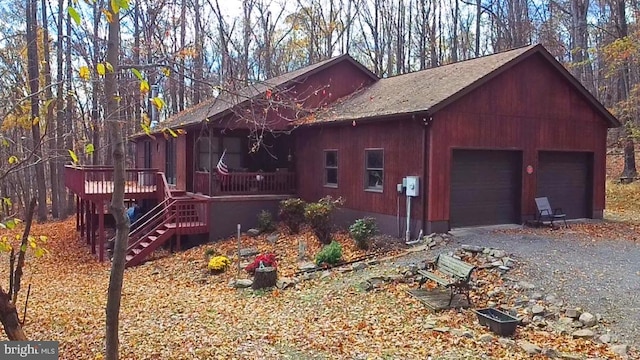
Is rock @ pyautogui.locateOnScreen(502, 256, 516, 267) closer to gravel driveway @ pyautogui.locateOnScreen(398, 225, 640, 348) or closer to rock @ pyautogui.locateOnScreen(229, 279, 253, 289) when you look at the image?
gravel driveway @ pyautogui.locateOnScreen(398, 225, 640, 348)

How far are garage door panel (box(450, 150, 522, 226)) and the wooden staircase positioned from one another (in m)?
7.13

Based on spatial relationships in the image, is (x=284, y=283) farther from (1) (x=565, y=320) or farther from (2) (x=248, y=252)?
(1) (x=565, y=320)

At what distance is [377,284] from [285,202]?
5.89 meters

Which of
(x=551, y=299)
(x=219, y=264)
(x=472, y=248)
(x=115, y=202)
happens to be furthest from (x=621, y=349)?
(x=219, y=264)

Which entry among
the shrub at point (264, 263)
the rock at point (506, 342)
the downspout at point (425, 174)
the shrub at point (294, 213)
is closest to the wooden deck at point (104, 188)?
the shrub at point (294, 213)

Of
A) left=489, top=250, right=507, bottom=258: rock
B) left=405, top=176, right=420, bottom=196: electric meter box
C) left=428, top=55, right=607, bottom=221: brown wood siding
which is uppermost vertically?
left=428, top=55, right=607, bottom=221: brown wood siding

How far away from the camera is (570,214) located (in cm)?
1493

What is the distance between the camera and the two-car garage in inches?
504

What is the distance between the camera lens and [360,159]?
14.2m

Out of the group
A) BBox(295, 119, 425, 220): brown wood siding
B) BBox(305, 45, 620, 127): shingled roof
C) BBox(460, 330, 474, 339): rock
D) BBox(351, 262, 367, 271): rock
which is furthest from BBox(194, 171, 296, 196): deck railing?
BBox(460, 330, 474, 339): rock

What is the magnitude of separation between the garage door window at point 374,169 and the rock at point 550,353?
24.6 feet

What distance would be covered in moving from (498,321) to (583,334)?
1.09 metres

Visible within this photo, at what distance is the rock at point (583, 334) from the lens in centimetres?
675

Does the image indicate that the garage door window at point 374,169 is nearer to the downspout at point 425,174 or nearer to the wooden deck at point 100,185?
the downspout at point 425,174
